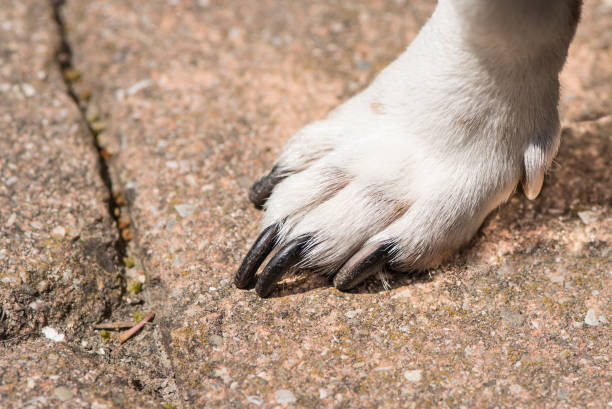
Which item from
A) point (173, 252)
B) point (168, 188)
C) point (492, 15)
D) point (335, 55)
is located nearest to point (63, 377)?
point (173, 252)

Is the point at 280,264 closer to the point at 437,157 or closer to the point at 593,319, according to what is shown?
the point at 437,157

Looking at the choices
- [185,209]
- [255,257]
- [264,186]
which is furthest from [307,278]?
[185,209]

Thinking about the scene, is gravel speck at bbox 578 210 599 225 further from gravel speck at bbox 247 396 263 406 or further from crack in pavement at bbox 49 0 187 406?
crack in pavement at bbox 49 0 187 406

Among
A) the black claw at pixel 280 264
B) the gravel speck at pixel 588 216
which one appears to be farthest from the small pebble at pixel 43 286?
the gravel speck at pixel 588 216

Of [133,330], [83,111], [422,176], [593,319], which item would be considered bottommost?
[133,330]

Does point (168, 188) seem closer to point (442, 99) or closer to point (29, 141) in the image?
point (29, 141)

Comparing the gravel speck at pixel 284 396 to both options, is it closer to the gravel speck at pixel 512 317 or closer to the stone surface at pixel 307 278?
the stone surface at pixel 307 278
